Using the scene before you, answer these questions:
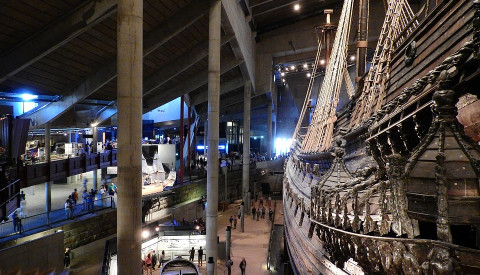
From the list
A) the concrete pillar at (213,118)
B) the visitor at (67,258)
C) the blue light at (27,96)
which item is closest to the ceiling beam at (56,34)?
the blue light at (27,96)

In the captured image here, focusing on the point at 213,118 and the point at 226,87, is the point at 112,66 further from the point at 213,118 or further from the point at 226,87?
the point at 226,87

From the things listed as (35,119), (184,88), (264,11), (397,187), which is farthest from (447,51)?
(264,11)

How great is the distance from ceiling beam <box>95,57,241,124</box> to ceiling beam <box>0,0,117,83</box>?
7776mm

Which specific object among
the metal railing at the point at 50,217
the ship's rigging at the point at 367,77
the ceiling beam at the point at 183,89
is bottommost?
the metal railing at the point at 50,217

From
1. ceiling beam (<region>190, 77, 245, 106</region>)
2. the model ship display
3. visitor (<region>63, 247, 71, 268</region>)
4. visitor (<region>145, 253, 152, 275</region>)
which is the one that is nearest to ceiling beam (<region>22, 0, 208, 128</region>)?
visitor (<region>63, 247, 71, 268</region>)

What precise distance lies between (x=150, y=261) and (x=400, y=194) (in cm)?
1027

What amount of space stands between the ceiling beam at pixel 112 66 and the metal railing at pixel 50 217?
411 centimetres

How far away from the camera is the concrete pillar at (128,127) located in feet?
19.7

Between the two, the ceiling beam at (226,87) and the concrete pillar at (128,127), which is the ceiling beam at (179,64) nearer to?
the ceiling beam at (226,87)

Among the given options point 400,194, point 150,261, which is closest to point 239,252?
point 150,261

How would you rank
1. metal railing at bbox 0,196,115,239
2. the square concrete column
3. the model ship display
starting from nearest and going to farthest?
the model ship display
metal railing at bbox 0,196,115,239
the square concrete column

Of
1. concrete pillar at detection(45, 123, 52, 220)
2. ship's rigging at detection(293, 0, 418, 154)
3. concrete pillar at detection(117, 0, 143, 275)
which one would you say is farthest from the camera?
concrete pillar at detection(45, 123, 52, 220)

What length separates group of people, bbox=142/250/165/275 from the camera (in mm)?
11289

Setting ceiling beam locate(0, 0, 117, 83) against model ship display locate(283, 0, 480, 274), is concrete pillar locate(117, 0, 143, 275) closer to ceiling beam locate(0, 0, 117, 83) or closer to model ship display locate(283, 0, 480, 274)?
model ship display locate(283, 0, 480, 274)
